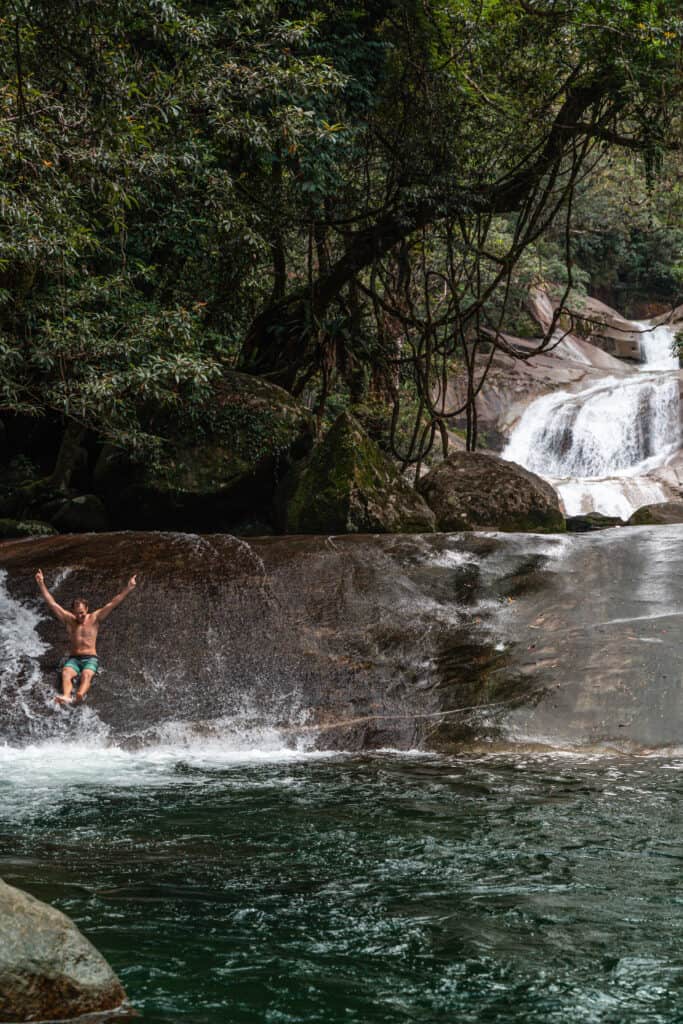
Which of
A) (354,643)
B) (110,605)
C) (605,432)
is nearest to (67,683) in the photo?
(110,605)

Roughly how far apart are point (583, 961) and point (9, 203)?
8485mm

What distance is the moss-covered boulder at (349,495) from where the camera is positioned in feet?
43.5

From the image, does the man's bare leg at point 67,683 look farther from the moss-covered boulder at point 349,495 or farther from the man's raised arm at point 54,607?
the moss-covered boulder at point 349,495

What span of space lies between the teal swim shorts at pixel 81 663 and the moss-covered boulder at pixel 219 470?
5.10 metres

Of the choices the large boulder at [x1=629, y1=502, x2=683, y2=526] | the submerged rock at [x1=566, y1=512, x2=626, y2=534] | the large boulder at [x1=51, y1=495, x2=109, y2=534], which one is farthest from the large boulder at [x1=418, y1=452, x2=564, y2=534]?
the large boulder at [x1=51, y1=495, x2=109, y2=534]

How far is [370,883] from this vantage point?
17.3ft

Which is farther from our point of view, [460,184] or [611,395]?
[611,395]

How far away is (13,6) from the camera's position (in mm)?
7125

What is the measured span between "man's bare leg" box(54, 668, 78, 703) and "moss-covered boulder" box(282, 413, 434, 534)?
453cm

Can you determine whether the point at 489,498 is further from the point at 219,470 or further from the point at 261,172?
the point at 261,172

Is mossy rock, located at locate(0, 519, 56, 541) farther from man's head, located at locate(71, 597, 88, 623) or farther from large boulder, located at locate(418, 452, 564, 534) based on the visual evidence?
large boulder, located at locate(418, 452, 564, 534)

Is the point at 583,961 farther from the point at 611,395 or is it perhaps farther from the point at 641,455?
the point at 611,395

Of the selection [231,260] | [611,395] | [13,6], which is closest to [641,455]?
[611,395]

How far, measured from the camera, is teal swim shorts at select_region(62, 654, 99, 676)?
9531 millimetres
